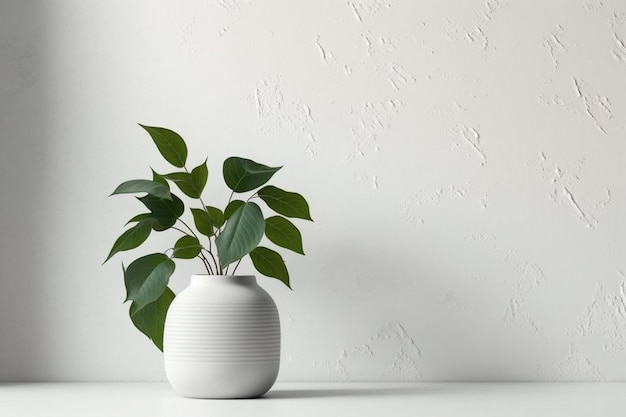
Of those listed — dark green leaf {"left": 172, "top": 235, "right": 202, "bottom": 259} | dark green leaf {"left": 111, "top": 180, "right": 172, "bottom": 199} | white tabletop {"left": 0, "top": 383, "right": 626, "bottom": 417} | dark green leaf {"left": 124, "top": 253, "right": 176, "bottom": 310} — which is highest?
dark green leaf {"left": 111, "top": 180, "right": 172, "bottom": 199}

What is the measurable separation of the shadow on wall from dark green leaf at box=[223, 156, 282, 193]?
450 millimetres

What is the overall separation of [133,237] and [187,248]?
101 mm

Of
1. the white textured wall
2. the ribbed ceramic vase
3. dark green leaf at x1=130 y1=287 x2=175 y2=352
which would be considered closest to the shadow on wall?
the white textured wall

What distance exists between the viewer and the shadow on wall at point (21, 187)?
149cm

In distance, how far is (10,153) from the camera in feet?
4.99

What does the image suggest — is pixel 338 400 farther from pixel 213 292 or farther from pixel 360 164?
pixel 360 164

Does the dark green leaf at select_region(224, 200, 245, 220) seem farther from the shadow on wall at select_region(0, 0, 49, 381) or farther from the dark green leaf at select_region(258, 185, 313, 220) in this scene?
the shadow on wall at select_region(0, 0, 49, 381)

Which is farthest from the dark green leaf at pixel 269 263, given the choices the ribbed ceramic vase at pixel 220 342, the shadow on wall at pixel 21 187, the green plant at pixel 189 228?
the shadow on wall at pixel 21 187

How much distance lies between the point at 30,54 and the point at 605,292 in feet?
3.92

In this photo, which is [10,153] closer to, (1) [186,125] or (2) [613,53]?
(1) [186,125]

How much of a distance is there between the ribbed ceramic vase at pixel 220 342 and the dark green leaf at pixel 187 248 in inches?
4.5

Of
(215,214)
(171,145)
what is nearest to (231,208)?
(215,214)

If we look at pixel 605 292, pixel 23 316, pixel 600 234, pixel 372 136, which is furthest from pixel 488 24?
pixel 23 316

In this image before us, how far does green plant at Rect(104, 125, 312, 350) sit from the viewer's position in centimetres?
122
